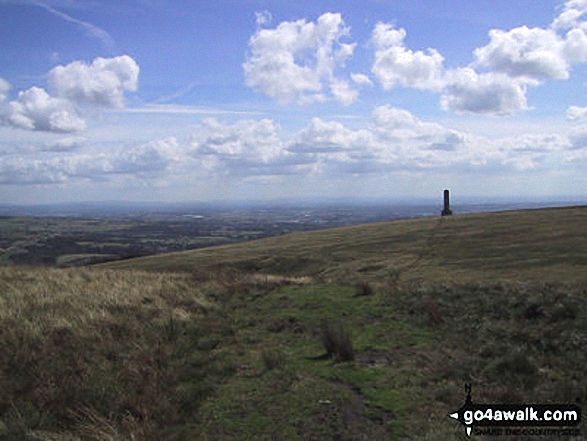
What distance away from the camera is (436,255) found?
70.6 ft

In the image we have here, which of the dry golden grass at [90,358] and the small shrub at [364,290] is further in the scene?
the small shrub at [364,290]

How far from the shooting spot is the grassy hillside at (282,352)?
588 cm

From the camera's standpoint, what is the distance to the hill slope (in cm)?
1669

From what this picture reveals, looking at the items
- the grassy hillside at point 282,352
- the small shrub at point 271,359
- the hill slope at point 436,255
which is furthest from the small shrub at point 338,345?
the hill slope at point 436,255

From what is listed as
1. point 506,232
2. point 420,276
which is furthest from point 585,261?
point 506,232

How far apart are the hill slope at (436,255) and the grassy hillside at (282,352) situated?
0.98 ft

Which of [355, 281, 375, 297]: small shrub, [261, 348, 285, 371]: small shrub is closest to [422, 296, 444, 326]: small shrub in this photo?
[355, 281, 375, 297]: small shrub

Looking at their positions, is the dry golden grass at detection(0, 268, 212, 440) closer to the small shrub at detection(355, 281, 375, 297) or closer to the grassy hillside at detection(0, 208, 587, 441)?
the grassy hillside at detection(0, 208, 587, 441)

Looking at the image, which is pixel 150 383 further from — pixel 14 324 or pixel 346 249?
pixel 346 249

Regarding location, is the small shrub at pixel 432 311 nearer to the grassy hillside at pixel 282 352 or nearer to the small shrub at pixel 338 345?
the grassy hillside at pixel 282 352

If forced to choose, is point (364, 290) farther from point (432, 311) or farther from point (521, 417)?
point (521, 417)

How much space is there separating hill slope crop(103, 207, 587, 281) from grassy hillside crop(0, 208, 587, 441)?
0.98ft

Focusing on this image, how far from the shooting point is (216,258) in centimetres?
2880

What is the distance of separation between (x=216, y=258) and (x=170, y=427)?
76.6 feet
